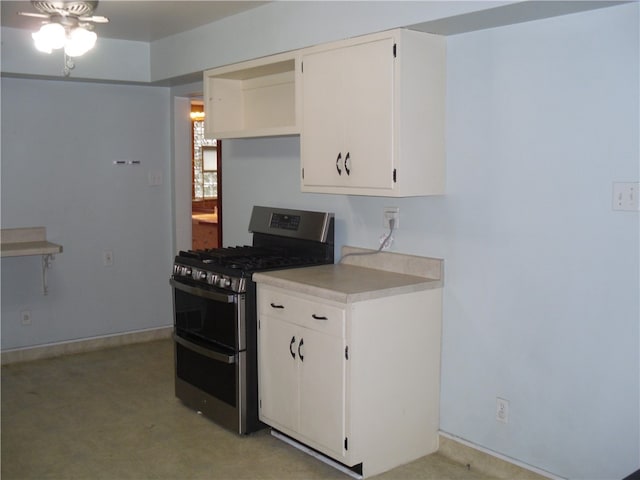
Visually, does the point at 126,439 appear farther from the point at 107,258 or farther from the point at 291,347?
the point at 107,258

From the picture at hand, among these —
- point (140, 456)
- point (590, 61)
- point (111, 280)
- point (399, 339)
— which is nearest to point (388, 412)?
point (399, 339)

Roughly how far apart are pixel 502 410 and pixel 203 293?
167 centimetres

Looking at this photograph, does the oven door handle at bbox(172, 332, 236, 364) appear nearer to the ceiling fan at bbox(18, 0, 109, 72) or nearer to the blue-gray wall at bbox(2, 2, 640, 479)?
the blue-gray wall at bbox(2, 2, 640, 479)

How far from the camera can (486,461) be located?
10.6ft

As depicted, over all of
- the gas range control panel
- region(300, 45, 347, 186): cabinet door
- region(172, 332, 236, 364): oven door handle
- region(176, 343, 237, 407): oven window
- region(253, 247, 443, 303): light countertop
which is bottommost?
region(176, 343, 237, 407): oven window

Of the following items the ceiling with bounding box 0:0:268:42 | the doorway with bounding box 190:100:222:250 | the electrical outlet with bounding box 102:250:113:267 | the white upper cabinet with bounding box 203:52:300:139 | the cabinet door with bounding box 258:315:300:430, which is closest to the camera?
the cabinet door with bounding box 258:315:300:430

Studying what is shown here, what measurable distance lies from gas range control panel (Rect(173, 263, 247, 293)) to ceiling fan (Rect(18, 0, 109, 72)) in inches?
55.1

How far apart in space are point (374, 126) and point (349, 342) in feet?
3.31

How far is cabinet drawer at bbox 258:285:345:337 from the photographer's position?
10.2 feet

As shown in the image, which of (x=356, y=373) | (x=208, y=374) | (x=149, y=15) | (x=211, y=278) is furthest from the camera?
(x=149, y=15)

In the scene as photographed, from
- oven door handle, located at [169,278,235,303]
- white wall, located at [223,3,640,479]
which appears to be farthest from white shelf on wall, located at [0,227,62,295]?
white wall, located at [223,3,640,479]

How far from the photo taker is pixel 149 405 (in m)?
4.15

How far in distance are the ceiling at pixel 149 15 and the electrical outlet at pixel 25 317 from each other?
80.3 inches

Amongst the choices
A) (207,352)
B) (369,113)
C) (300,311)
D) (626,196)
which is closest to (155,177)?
(207,352)
